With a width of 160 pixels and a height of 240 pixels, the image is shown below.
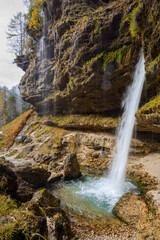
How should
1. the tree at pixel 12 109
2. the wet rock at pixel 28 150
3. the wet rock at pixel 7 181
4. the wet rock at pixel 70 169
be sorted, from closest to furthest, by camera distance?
1. the wet rock at pixel 7 181
2. the wet rock at pixel 70 169
3. the wet rock at pixel 28 150
4. the tree at pixel 12 109

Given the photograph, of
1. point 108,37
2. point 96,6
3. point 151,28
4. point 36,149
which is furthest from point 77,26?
point 36,149

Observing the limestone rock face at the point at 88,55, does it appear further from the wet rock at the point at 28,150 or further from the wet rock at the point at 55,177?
the wet rock at the point at 55,177

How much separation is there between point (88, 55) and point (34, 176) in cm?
1080

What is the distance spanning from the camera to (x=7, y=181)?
4469 millimetres

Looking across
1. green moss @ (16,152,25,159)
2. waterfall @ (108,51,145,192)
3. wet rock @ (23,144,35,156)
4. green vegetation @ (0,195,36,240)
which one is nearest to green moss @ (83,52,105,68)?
waterfall @ (108,51,145,192)

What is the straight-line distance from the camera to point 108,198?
6785mm

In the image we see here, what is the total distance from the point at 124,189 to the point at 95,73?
9.08 meters

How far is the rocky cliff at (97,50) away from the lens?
20.2 ft

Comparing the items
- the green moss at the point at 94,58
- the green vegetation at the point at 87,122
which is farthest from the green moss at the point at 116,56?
the green vegetation at the point at 87,122

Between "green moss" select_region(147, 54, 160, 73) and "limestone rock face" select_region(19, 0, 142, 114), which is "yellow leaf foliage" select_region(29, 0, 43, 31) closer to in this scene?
"limestone rock face" select_region(19, 0, 142, 114)

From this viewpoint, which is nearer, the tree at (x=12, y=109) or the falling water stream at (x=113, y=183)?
the falling water stream at (x=113, y=183)

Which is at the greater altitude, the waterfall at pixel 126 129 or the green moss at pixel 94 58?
the green moss at pixel 94 58

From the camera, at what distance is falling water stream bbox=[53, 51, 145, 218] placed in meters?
6.26

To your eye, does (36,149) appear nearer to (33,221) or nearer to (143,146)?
(143,146)
